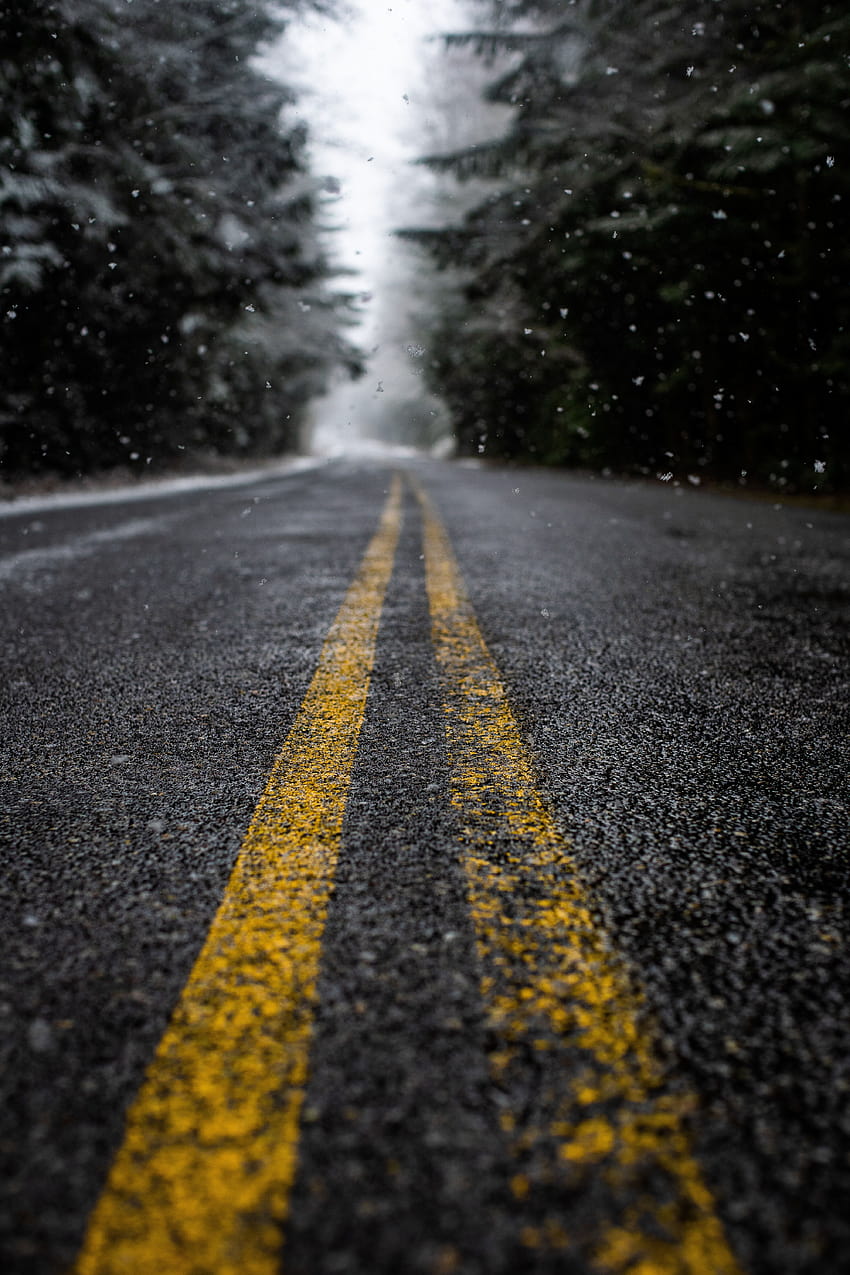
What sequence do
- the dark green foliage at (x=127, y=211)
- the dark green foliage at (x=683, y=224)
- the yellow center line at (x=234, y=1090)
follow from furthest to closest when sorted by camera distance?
the dark green foliage at (x=683, y=224)
the dark green foliage at (x=127, y=211)
the yellow center line at (x=234, y=1090)

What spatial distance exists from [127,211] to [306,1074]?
40.2 ft

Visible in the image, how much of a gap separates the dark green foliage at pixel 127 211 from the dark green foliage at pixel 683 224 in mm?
5264

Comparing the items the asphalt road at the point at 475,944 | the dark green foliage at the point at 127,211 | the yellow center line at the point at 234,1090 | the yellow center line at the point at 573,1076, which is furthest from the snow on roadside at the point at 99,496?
the yellow center line at the point at 573,1076

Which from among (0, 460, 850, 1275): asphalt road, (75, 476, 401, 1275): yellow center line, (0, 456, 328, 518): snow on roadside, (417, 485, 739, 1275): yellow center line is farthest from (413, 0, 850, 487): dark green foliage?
(75, 476, 401, 1275): yellow center line

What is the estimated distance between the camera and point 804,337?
39.7 feet

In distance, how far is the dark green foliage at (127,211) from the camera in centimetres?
853

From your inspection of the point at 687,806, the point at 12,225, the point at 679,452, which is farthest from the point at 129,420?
the point at 687,806

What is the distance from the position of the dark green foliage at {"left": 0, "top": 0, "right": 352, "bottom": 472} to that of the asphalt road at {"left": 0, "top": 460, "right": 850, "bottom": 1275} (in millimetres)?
8174

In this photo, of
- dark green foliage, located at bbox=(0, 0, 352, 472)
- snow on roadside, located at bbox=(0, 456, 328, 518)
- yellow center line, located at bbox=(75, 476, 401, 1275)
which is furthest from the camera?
snow on roadside, located at bbox=(0, 456, 328, 518)

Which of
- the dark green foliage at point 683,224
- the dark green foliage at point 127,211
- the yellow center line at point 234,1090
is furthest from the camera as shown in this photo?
the dark green foliage at point 683,224

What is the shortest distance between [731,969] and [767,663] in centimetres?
186

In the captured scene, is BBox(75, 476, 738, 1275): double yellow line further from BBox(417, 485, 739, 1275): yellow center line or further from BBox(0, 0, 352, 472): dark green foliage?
BBox(0, 0, 352, 472): dark green foliage

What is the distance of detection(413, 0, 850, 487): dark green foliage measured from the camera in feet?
34.8

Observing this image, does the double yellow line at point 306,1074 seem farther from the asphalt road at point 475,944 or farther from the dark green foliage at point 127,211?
the dark green foliage at point 127,211
